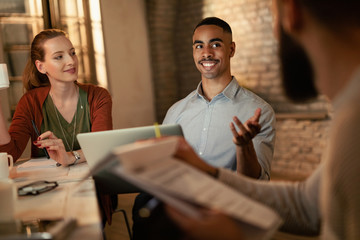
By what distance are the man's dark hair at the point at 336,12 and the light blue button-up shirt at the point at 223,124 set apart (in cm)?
Result: 106

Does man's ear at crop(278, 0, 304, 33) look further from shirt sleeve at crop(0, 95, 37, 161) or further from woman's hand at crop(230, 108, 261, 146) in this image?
shirt sleeve at crop(0, 95, 37, 161)

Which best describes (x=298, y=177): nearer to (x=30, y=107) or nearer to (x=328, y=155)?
(x=30, y=107)

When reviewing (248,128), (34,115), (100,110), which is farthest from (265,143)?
(34,115)

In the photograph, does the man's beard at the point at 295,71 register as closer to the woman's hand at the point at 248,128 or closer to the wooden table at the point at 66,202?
the woman's hand at the point at 248,128

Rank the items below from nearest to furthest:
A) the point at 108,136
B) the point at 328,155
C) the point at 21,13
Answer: the point at 328,155, the point at 108,136, the point at 21,13

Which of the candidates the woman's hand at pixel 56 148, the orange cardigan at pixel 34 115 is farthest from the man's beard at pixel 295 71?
the orange cardigan at pixel 34 115

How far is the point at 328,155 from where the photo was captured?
71 cm

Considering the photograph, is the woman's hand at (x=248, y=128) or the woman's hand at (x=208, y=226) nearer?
the woman's hand at (x=208, y=226)

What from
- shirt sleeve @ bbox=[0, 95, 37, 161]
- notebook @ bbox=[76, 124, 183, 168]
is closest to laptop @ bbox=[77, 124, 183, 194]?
notebook @ bbox=[76, 124, 183, 168]

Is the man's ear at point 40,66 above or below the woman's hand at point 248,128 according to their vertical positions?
above

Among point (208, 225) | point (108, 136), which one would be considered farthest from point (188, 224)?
point (108, 136)

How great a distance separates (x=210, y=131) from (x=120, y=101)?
9.12ft

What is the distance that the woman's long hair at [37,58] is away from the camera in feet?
6.97

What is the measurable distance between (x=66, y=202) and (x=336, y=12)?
822mm
